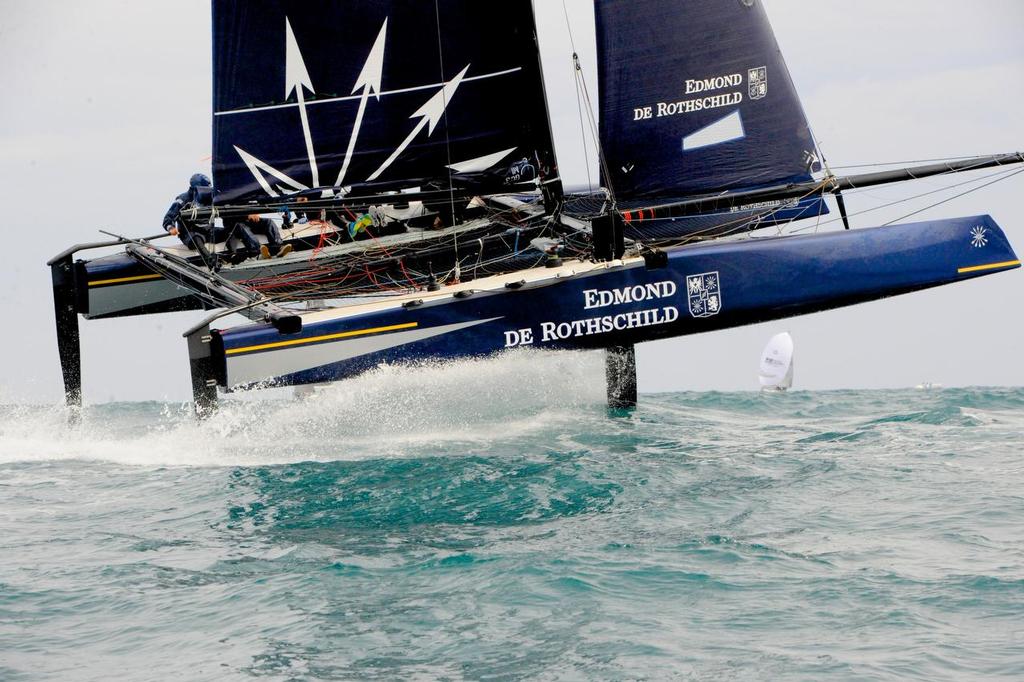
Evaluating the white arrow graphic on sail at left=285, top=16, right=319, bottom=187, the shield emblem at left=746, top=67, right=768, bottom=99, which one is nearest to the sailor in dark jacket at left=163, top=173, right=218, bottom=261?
the white arrow graphic on sail at left=285, top=16, right=319, bottom=187

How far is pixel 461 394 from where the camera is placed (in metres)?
9.38

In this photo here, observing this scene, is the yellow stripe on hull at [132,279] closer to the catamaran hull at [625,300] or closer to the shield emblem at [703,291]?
the catamaran hull at [625,300]

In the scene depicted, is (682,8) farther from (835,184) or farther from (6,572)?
(6,572)

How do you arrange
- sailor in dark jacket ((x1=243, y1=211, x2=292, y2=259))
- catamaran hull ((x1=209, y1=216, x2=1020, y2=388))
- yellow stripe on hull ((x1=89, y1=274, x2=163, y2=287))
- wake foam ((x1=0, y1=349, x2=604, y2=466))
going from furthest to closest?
1. sailor in dark jacket ((x1=243, y1=211, x2=292, y2=259))
2. yellow stripe on hull ((x1=89, y1=274, x2=163, y2=287))
3. wake foam ((x1=0, y1=349, x2=604, y2=466))
4. catamaran hull ((x1=209, y1=216, x2=1020, y2=388))

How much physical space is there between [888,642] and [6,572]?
403cm

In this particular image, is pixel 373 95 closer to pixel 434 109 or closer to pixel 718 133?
pixel 434 109

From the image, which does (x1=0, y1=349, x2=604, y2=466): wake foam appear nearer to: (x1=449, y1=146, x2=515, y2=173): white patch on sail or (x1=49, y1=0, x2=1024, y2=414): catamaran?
(x1=49, y1=0, x2=1024, y2=414): catamaran

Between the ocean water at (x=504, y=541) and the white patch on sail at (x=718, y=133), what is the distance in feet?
6.93

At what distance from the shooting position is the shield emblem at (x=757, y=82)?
32.2ft

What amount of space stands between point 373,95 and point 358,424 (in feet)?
8.68

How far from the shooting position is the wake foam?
8.83 metres

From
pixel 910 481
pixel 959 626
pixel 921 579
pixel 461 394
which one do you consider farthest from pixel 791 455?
pixel 959 626

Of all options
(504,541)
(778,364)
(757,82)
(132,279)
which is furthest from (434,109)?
(778,364)

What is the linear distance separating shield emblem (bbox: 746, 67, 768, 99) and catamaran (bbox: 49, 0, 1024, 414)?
2 centimetres
